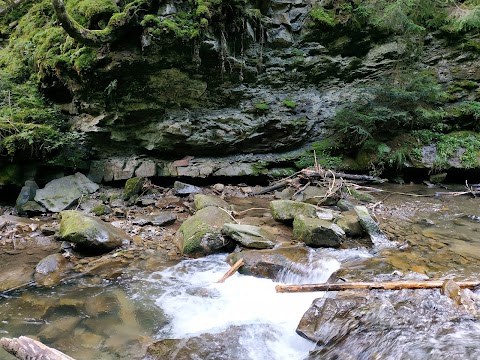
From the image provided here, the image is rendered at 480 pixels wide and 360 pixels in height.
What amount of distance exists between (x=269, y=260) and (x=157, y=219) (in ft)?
10.3

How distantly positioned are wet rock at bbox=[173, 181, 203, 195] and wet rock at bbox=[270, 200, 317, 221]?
3263mm

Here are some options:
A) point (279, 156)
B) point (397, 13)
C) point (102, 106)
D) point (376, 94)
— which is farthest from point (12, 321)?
point (397, 13)

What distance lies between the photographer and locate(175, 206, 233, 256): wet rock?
17.5 ft

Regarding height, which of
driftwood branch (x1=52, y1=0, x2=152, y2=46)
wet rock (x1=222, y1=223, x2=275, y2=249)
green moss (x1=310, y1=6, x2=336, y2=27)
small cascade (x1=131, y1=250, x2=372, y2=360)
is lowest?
small cascade (x1=131, y1=250, x2=372, y2=360)

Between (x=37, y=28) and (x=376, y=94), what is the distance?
1091cm

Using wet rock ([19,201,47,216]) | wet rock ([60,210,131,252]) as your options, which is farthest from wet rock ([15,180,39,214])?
wet rock ([60,210,131,252])

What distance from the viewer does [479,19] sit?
9781 mm

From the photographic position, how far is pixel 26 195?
7867 millimetres

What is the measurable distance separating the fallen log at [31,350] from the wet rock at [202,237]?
331 cm

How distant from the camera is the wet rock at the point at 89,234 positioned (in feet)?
17.1

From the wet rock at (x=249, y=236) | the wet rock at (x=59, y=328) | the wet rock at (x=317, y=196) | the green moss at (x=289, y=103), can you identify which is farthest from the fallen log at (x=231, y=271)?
the green moss at (x=289, y=103)

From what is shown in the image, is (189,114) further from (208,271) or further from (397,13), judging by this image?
(397,13)

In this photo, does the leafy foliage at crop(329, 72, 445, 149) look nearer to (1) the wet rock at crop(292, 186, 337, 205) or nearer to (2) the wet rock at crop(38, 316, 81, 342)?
(1) the wet rock at crop(292, 186, 337, 205)

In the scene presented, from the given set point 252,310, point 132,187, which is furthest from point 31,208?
point 252,310
